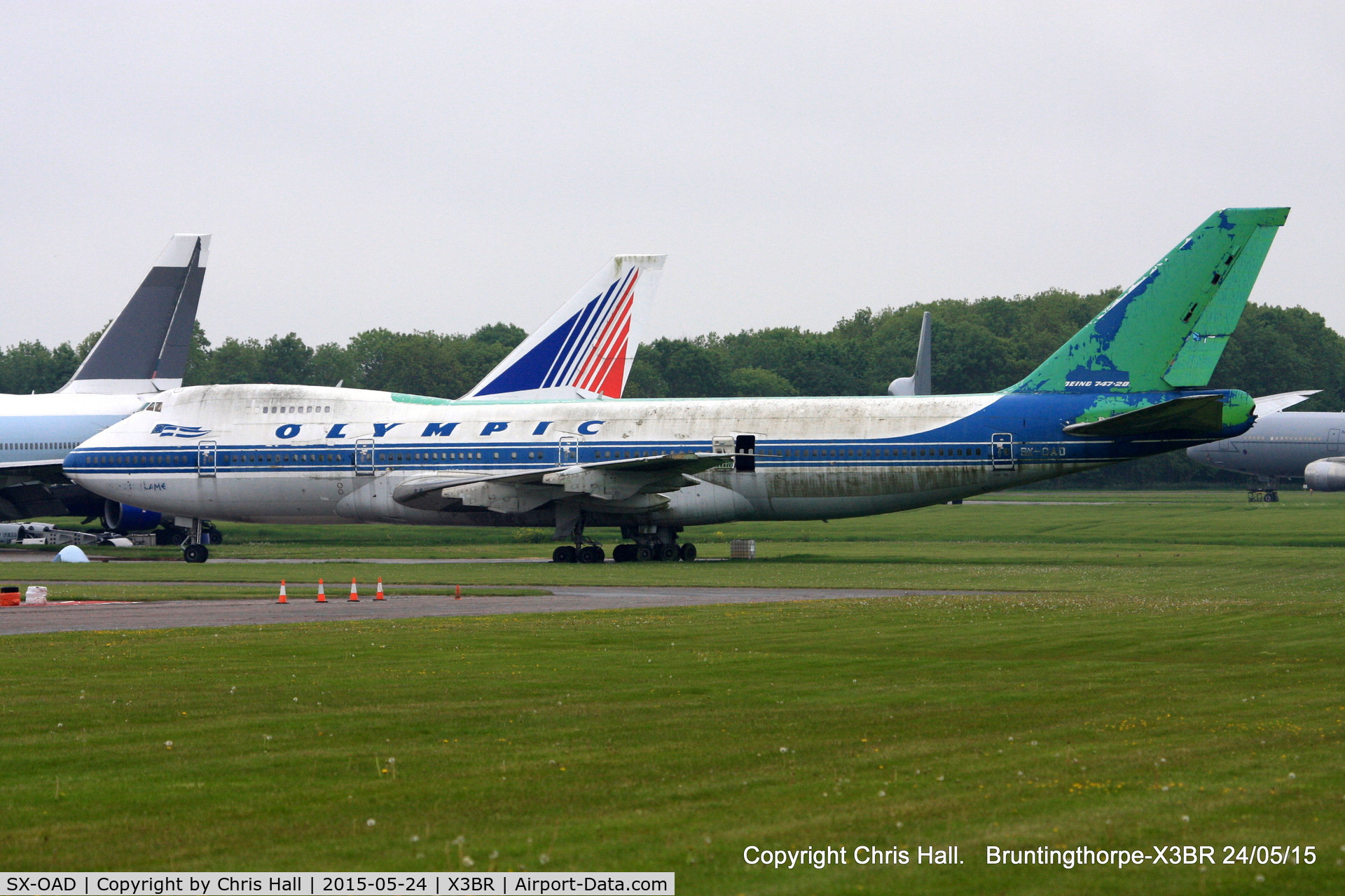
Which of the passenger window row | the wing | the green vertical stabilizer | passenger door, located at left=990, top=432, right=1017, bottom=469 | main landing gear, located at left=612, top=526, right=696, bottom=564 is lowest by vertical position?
main landing gear, located at left=612, top=526, right=696, bottom=564

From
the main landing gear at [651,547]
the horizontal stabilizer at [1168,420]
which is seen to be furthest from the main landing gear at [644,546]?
the horizontal stabilizer at [1168,420]

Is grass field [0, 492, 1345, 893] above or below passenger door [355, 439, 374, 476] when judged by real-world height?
below

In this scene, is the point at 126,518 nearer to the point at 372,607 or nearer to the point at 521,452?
the point at 521,452

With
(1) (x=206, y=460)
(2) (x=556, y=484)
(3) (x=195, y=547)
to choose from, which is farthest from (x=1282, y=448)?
(3) (x=195, y=547)

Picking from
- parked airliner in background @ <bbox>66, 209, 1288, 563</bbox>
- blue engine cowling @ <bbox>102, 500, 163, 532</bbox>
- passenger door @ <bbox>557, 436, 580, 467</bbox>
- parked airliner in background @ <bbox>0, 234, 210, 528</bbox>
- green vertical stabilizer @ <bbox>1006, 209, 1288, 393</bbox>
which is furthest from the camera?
parked airliner in background @ <bbox>0, 234, 210, 528</bbox>

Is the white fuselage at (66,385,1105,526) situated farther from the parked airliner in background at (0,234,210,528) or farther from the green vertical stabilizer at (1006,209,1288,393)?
the parked airliner in background at (0,234,210,528)

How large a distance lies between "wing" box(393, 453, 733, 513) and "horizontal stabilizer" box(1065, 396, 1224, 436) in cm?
1009

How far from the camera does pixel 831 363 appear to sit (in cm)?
13038

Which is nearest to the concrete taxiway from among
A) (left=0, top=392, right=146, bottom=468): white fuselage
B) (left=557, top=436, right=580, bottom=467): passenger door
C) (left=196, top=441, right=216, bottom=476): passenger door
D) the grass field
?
the grass field

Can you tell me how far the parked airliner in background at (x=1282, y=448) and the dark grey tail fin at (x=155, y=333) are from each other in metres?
57.0

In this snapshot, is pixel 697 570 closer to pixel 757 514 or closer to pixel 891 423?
pixel 757 514

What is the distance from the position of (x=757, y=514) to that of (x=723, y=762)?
1205 inches

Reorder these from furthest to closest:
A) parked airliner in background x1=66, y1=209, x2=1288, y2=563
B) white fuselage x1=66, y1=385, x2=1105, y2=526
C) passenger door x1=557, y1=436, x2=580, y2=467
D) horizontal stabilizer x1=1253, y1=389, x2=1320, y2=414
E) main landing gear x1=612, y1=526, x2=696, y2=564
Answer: horizontal stabilizer x1=1253, y1=389, x2=1320, y2=414 → main landing gear x1=612, y1=526, x2=696, y2=564 → passenger door x1=557, y1=436, x2=580, y2=467 → white fuselage x1=66, y1=385, x2=1105, y2=526 → parked airliner in background x1=66, y1=209, x2=1288, y2=563

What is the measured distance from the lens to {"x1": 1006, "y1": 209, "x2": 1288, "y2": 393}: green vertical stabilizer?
1455 inches
